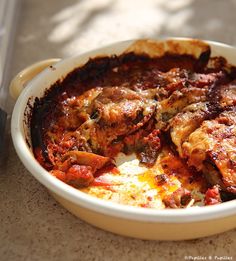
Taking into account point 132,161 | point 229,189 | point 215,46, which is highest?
point 215,46

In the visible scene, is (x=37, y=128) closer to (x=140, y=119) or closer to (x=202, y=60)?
(x=140, y=119)

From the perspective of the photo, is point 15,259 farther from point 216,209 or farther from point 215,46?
point 215,46

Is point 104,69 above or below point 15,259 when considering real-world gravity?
above

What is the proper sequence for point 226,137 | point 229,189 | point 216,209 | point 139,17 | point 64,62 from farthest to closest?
point 139,17, point 64,62, point 226,137, point 229,189, point 216,209

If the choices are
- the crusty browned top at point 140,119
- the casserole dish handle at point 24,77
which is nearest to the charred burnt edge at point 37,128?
the crusty browned top at point 140,119

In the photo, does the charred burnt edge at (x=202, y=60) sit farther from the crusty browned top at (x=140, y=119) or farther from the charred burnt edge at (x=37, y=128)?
the charred burnt edge at (x=37, y=128)

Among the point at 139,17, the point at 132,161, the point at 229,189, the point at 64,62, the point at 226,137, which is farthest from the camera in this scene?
the point at 139,17

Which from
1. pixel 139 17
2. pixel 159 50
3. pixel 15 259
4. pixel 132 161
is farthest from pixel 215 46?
pixel 15 259
